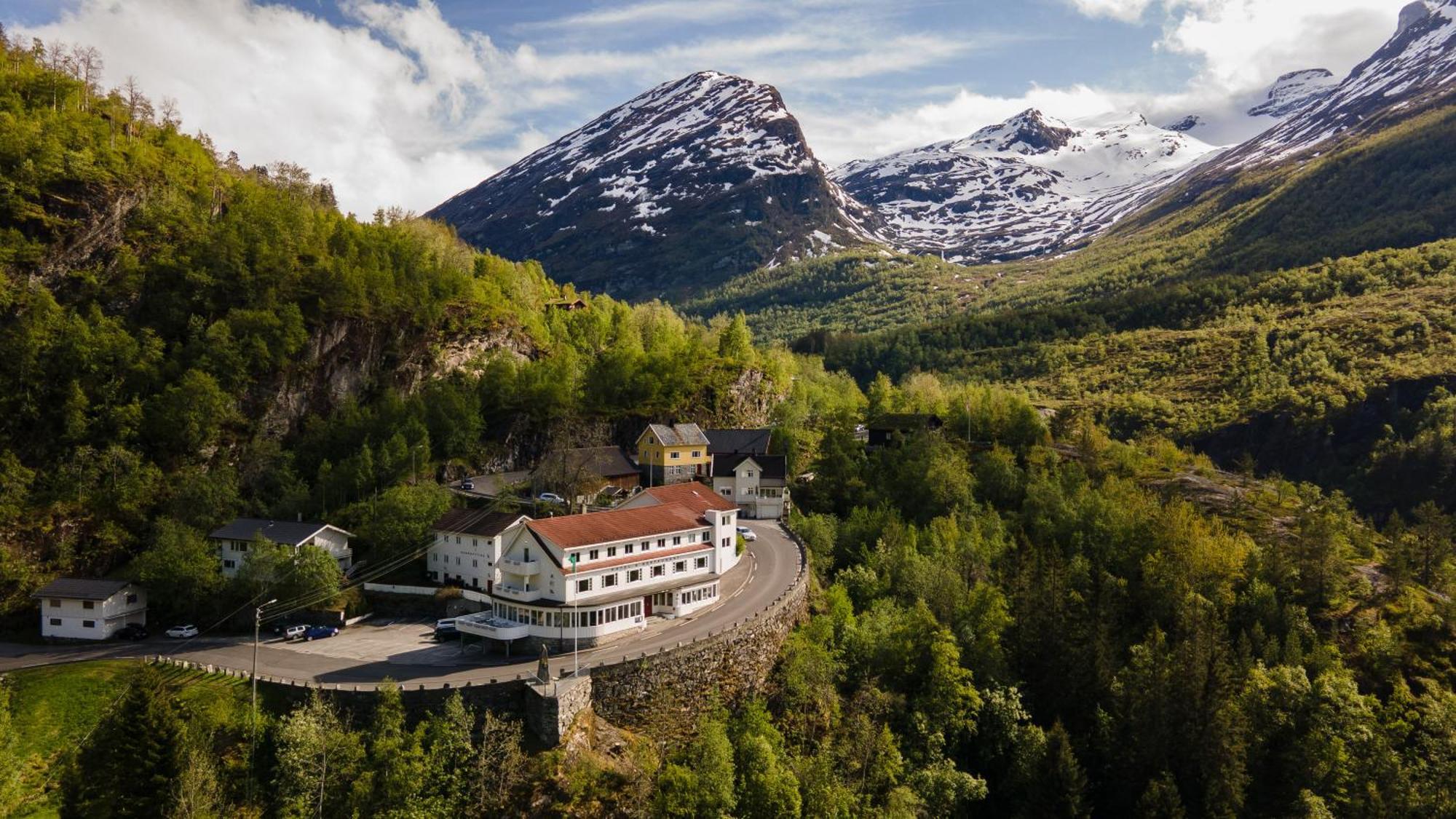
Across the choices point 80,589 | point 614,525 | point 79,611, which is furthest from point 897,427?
point 79,611

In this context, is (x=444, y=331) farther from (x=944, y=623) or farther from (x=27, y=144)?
(x=944, y=623)

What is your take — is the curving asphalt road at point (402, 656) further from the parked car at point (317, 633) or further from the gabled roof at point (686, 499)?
the gabled roof at point (686, 499)

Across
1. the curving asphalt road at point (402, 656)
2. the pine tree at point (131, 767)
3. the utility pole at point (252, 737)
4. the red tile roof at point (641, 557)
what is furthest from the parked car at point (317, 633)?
the red tile roof at point (641, 557)

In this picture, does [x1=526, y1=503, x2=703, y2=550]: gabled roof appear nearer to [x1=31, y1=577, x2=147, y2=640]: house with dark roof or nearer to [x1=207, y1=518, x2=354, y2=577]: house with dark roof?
[x1=207, y1=518, x2=354, y2=577]: house with dark roof

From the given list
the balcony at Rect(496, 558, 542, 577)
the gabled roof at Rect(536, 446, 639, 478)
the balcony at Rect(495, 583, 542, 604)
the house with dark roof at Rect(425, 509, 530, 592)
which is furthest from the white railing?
the gabled roof at Rect(536, 446, 639, 478)

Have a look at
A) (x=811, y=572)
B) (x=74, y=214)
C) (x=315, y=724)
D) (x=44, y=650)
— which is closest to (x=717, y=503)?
(x=811, y=572)

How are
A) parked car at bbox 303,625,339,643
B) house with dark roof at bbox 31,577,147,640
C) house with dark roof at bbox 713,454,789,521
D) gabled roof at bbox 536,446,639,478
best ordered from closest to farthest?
house with dark roof at bbox 31,577,147,640 < parked car at bbox 303,625,339,643 < gabled roof at bbox 536,446,639,478 < house with dark roof at bbox 713,454,789,521
